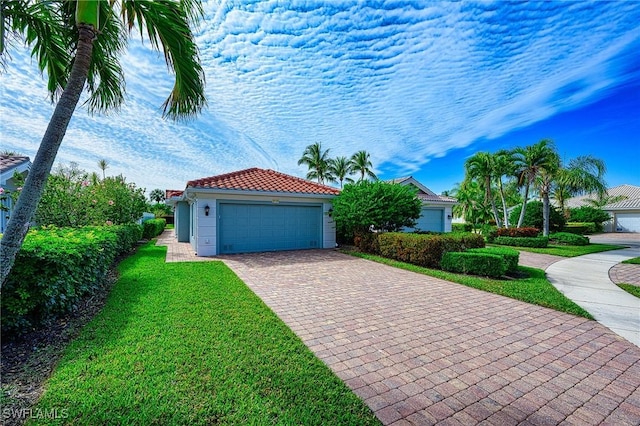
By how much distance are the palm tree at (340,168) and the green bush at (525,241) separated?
22437 millimetres

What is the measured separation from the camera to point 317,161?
38.3 metres

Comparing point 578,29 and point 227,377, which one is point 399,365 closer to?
point 227,377

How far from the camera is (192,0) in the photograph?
13.3 ft

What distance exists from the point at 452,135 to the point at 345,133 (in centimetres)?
676

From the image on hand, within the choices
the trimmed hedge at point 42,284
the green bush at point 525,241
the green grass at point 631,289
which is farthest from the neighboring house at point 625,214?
the trimmed hedge at point 42,284

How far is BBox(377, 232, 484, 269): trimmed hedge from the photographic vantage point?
9688mm

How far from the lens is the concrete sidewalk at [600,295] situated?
4.90 metres

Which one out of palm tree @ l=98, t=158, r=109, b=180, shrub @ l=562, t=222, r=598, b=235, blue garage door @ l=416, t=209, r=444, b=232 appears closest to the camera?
blue garage door @ l=416, t=209, r=444, b=232

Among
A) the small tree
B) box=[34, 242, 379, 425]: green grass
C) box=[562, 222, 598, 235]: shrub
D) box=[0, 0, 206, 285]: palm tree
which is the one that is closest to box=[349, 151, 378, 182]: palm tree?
box=[562, 222, 598, 235]: shrub

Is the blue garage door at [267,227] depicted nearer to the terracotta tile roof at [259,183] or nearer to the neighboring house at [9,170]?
the terracotta tile roof at [259,183]

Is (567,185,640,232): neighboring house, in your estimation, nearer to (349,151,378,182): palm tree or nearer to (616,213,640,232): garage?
(616,213,640,232): garage

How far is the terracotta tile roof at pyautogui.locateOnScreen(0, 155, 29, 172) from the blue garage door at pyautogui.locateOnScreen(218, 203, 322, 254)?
6.44m

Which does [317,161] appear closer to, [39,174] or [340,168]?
[340,168]

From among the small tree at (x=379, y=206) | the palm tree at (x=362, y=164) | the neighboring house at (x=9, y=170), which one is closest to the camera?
the neighboring house at (x=9, y=170)
